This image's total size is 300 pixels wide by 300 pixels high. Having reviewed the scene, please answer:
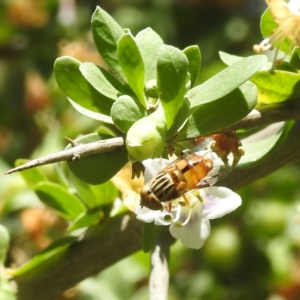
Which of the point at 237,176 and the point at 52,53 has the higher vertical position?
the point at 237,176

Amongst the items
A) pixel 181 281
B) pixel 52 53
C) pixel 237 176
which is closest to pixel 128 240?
pixel 237 176

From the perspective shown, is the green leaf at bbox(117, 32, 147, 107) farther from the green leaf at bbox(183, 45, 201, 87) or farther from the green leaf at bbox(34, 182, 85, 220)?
the green leaf at bbox(34, 182, 85, 220)

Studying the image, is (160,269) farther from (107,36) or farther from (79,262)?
(107,36)

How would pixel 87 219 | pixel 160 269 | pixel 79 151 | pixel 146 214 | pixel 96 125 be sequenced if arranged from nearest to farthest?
1. pixel 79 151
2. pixel 146 214
3. pixel 160 269
4. pixel 87 219
5. pixel 96 125

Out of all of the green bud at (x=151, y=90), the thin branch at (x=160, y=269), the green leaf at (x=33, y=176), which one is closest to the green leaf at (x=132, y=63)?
the green bud at (x=151, y=90)

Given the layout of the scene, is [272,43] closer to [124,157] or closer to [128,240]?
[124,157]

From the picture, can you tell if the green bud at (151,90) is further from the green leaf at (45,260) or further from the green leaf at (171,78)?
the green leaf at (45,260)

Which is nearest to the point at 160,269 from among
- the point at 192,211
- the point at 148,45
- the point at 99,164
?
the point at 192,211
